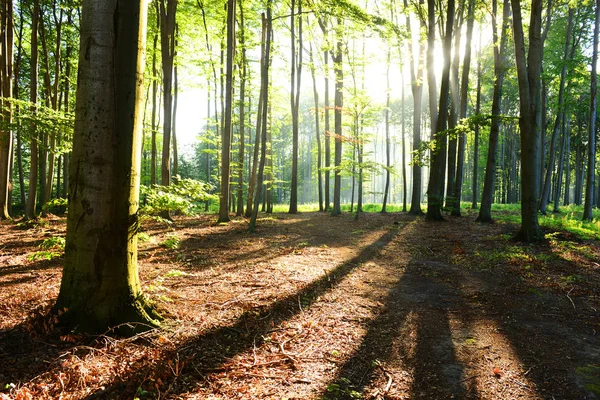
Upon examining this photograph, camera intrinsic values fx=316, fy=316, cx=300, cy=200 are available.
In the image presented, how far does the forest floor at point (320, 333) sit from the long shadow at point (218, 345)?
0.02 meters

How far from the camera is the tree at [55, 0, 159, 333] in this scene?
3.07 metres

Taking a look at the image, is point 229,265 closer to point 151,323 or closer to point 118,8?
point 151,323

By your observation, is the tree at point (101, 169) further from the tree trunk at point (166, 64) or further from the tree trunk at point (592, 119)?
the tree trunk at point (592, 119)

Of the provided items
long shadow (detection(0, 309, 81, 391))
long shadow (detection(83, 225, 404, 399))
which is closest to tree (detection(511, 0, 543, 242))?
long shadow (detection(83, 225, 404, 399))

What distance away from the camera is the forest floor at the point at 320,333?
8.57 ft

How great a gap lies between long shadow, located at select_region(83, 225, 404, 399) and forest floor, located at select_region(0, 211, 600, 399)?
2 centimetres

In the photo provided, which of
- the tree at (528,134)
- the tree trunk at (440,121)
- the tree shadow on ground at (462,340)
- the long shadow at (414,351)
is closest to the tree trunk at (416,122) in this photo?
the tree trunk at (440,121)

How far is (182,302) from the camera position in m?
4.16

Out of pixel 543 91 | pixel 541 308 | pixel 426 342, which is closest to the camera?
pixel 426 342

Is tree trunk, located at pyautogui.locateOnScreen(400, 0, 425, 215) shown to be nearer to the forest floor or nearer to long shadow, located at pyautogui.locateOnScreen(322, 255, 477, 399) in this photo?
the forest floor

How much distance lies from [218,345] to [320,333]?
3.92 ft

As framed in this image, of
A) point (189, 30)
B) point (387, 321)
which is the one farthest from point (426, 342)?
point (189, 30)

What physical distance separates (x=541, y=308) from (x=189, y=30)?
62.6 ft

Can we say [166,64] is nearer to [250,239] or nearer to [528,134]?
[250,239]
